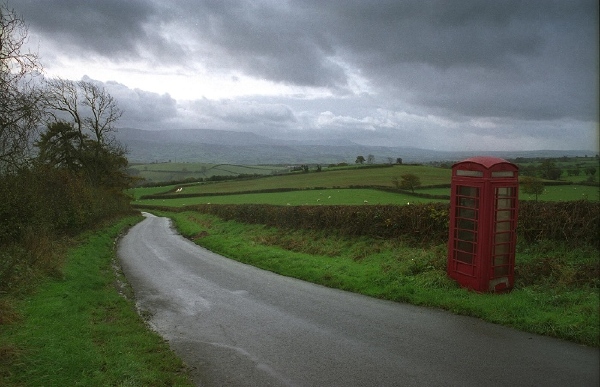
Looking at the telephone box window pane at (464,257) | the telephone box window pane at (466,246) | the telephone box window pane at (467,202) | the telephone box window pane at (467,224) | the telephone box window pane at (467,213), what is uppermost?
the telephone box window pane at (467,202)

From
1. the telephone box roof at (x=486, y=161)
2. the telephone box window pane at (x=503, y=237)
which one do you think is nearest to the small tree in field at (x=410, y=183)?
the telephone box roof at (x=486, y=161)

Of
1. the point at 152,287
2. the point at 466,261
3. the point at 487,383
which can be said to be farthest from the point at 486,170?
the point at 152,287

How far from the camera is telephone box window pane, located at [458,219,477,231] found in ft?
30.2

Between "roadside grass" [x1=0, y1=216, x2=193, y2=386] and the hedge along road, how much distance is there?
476mm

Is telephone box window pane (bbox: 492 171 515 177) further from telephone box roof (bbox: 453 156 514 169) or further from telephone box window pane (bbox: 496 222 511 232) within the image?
telephone box window pane (bbox: 496 222 511 232)

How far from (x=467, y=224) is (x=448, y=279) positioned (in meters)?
1.39

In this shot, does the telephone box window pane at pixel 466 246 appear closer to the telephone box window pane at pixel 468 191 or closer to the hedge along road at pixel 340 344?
the telephone box window pane at pixel 468 191

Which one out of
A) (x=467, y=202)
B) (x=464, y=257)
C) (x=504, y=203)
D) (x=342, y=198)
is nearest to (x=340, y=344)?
(x=464, y=257)

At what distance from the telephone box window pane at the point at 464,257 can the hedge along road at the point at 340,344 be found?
5.36 ft

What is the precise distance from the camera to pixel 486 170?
8789 mm

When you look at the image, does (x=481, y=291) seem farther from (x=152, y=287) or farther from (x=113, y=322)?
(x=152, y=287)

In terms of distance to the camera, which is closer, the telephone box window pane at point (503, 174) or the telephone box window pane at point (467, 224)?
the telephone box window pane at point (503, 174)

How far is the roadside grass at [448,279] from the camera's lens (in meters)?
7.04

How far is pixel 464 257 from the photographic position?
9469 mm
